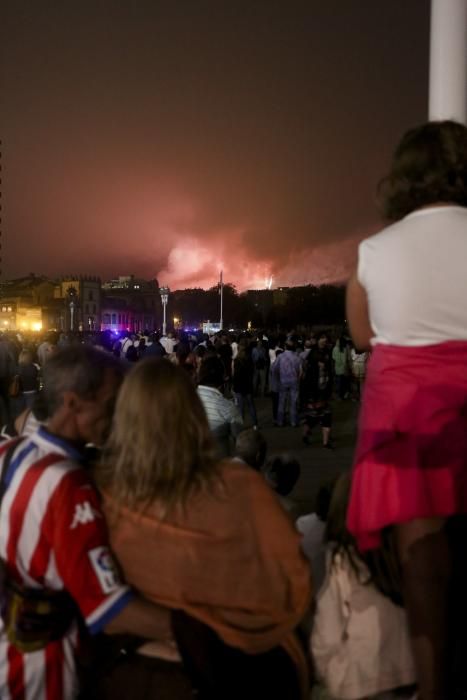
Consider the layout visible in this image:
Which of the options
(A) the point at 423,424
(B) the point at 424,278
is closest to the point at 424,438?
(A) the point at 423,424

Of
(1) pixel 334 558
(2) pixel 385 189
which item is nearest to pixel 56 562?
(1) pixel 334 558

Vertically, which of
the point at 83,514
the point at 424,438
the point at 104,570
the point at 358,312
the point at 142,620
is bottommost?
the point at 142,620

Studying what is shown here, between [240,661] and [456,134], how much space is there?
5.63 ft

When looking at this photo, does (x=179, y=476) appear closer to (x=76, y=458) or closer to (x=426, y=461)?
(x=76, y=458)

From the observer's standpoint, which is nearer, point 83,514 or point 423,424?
point 423,424

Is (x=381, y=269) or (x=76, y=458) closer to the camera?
(x=381, y=269)

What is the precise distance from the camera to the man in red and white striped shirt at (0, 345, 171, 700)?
1.99 m

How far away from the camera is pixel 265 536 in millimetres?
2021

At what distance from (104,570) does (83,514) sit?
18 centimetres

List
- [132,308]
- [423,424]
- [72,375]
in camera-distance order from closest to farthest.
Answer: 1. [423,424]
2. [72,375]
3. [132,308]

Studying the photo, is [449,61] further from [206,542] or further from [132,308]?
[132,308]

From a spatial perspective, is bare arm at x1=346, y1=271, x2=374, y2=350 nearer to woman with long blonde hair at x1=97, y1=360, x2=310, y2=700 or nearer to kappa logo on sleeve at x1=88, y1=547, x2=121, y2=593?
woman with long blonde hair at x1=97, y1=360, x2=310, y2=700

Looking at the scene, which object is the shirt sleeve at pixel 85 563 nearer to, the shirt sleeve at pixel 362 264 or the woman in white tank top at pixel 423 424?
the woman in white tank top at pixel 423 424

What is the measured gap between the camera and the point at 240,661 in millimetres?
2025
